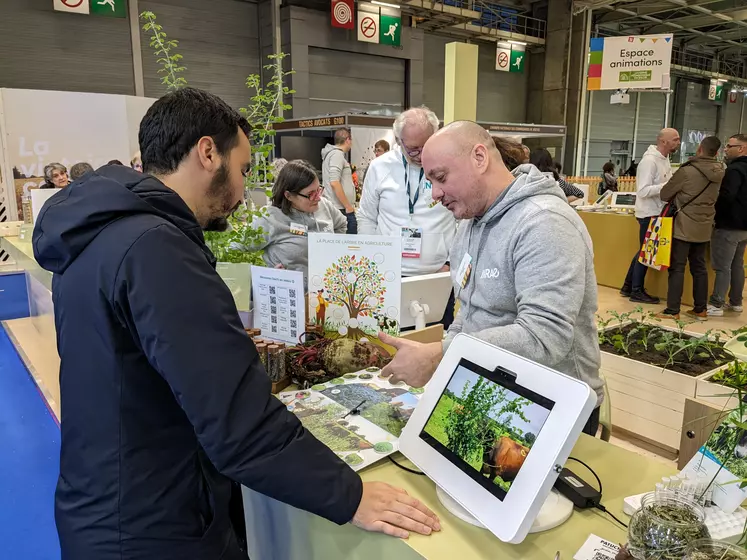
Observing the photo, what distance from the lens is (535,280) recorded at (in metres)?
1.29

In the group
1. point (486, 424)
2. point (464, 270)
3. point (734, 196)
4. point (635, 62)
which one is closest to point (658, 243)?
point (734, 196)

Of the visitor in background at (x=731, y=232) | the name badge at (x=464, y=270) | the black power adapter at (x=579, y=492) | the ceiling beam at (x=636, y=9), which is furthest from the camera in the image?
the ceiling beam at (x=636, y=9)

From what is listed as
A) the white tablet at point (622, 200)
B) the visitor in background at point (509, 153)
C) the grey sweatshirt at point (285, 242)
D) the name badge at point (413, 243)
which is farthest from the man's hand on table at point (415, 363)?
the white tablet at point (622, 200)

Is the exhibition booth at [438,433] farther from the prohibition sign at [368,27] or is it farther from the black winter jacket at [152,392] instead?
the prohibition sign at [368,27]

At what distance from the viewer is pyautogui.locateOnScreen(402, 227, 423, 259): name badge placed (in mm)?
2750

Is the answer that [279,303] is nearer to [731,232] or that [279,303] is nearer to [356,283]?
[356,283]

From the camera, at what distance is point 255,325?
6.12 feet

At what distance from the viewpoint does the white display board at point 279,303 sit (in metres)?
1.73

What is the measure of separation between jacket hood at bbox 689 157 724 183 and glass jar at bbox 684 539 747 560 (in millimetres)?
4772

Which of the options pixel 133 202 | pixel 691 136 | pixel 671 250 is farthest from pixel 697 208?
pixel 691 136

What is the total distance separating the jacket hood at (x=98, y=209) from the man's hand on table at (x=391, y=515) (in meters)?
0.57

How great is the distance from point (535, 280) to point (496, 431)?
1.47 ft

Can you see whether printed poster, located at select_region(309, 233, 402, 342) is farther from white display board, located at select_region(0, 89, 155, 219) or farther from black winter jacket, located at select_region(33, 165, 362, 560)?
white display board, located at select_region(0, 89, 155, 219)

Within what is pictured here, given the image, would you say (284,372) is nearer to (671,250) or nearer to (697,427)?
(697,427)
